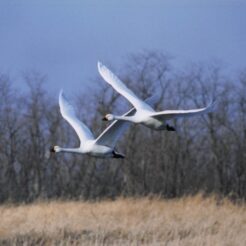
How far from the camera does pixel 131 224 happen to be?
13.1m

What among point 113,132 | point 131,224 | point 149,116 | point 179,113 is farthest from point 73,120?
point 131,224

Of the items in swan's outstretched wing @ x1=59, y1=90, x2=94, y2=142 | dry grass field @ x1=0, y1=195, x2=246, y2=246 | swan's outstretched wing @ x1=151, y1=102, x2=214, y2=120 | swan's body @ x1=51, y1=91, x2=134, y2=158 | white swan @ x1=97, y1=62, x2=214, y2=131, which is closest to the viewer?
swan's outstretched wing @ x1=151, y1=102, x2=214, y2=120

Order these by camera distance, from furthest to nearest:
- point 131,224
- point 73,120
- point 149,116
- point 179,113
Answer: point 131,224, point 73,120, point 149,116, point 179,113

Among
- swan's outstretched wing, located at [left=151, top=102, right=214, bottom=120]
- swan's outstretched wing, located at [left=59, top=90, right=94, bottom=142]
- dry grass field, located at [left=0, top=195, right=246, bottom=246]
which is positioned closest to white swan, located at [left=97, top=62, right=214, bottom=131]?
swan's outstretched wing, located at [left=151, top=102, right=214, bottom=120]

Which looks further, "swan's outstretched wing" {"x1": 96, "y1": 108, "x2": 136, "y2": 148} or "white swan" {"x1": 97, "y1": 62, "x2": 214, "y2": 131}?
"swan's outstretched wing" {"x1": 96, "y1": 108, "x2": 136, "y2": 148}

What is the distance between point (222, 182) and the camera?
91.6 feet

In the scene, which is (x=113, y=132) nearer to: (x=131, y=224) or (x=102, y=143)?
(x=102, y=143)

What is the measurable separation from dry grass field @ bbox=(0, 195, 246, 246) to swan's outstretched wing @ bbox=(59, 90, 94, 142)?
5.68 ft

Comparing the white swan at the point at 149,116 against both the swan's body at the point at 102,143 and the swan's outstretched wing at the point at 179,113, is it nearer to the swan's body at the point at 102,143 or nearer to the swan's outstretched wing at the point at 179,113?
the swan's outstretched wing at the point at 179,113

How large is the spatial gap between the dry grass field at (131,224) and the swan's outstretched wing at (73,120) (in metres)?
1.73

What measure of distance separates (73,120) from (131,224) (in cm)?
443

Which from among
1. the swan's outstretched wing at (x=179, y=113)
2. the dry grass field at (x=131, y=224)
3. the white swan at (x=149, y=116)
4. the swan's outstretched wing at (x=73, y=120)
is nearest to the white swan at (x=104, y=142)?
the swan's outstretched wing at (x=73, y=120)

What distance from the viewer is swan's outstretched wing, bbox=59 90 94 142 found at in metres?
8.56

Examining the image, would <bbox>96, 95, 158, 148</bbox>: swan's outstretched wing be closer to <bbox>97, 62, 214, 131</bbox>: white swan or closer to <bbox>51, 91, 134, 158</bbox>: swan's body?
<bbox>51, 91, 134, 158</bbox>: swan's body
